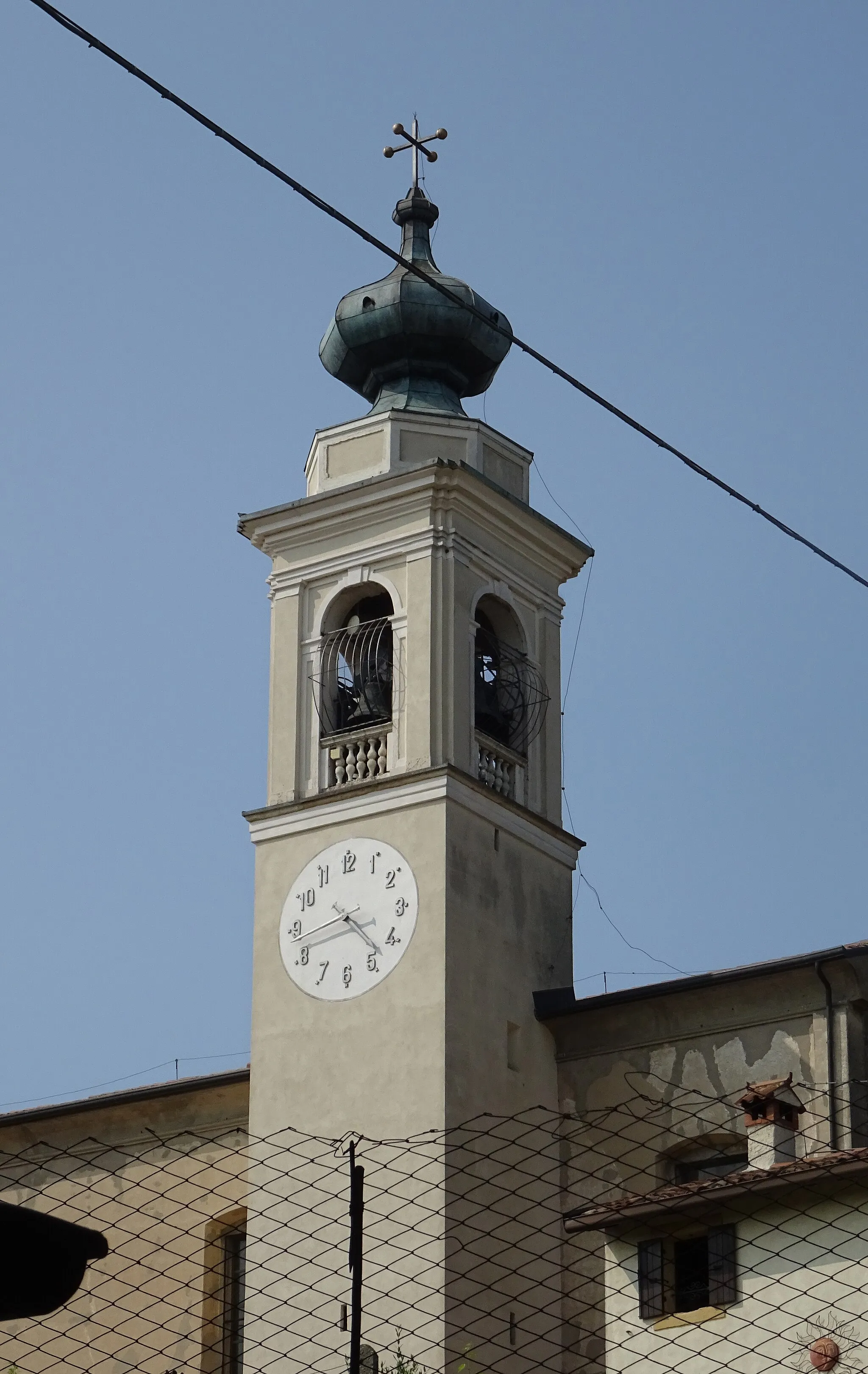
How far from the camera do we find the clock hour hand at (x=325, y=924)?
944 inches

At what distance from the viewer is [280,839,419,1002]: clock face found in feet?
77.3

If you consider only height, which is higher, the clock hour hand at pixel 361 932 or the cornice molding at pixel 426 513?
the cornice molding at pixel 426 513

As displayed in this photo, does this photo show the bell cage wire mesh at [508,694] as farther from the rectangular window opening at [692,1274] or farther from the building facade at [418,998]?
the rectangular window opening at [692,1274]

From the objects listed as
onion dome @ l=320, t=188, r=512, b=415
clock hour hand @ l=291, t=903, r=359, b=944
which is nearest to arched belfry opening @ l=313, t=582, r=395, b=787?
clock hour hand @ l=291, t=903, r=359, b=944

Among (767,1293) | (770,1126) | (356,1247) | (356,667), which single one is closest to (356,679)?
(356,667)

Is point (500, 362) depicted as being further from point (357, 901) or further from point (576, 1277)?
point (576, 1277)

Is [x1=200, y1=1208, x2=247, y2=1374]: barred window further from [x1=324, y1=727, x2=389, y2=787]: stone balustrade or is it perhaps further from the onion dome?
the onion dome

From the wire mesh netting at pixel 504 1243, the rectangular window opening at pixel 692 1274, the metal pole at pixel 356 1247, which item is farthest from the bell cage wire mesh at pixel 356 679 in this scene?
the metal pole at pixel 356 1247

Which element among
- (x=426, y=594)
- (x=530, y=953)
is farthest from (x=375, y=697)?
(x=530, y=953)

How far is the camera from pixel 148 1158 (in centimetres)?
2614

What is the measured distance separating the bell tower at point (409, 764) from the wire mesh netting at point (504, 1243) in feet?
2.68

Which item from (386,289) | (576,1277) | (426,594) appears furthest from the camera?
(386,289)

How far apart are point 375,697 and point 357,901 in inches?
81.5

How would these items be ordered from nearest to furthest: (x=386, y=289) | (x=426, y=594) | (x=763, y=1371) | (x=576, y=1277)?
(x=763, y=1371) → (x=576, y=1277) → (x=426, y=594) → (x=386, y=289)
